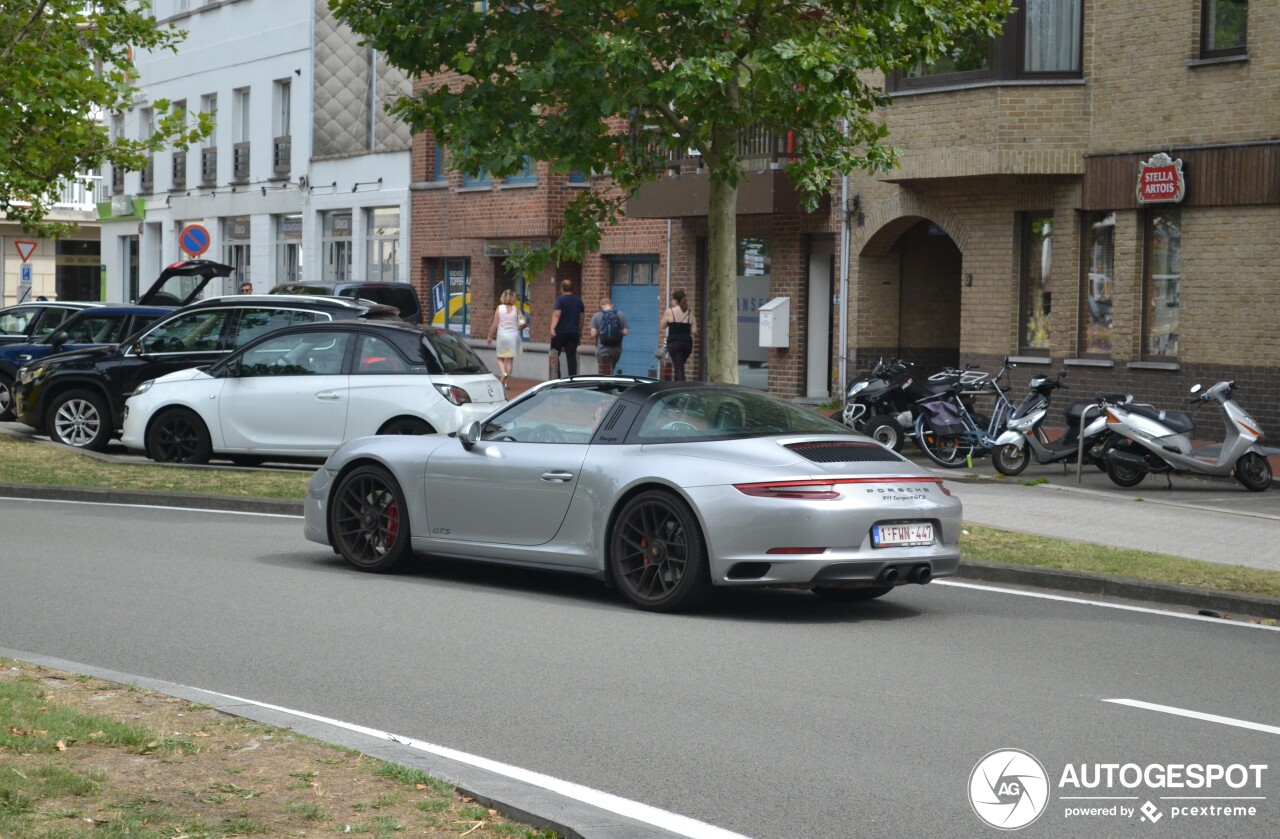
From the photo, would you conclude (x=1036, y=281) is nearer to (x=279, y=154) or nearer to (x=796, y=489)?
(x=796, y=489)

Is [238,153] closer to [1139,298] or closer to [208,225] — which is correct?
[208,225]

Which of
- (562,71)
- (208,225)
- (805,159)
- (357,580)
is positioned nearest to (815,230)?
(805,159)

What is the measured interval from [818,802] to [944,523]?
4.38 meters

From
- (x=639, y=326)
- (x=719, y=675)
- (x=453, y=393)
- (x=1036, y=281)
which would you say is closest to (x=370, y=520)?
(x=719, y=675)

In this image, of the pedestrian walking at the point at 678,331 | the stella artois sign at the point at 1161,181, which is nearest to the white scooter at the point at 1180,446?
the stella artois sign at the point at 1161,181

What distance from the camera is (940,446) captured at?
2072 cm

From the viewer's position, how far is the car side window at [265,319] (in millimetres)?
20141

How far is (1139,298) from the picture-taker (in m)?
23.1

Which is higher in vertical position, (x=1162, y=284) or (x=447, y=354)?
(x=1162, y=284)

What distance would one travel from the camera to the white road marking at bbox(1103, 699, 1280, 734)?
7.34 metres

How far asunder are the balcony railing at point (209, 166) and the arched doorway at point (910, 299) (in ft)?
88.0

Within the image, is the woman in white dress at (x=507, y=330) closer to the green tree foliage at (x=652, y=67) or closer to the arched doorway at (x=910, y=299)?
the arched doorway at (x=910, y=299)

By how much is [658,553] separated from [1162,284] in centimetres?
1461

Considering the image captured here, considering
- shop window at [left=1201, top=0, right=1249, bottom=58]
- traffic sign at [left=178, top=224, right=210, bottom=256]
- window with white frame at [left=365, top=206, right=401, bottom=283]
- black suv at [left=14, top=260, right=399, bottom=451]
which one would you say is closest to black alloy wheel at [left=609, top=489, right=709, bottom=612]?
black suv at [left=14, top=260, right=399, bottom=451]
